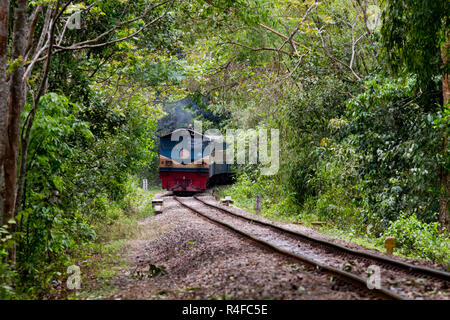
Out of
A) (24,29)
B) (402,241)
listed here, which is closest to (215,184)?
(402,241)

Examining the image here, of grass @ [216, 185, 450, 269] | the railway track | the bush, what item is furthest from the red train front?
the bush

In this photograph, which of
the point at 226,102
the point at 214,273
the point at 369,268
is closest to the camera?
the point at 369,268

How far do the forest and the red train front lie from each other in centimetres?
333

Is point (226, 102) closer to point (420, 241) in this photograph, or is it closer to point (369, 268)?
point (420, 241)

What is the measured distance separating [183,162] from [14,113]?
17.0 meters

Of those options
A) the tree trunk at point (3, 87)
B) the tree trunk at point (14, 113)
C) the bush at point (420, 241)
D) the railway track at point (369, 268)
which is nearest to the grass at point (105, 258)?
the tree trunk at point (14, 113)

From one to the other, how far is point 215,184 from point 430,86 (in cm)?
2194

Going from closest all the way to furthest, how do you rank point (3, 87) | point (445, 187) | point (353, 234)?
point (3, 87)
point (445, 187)
point (353, 234)

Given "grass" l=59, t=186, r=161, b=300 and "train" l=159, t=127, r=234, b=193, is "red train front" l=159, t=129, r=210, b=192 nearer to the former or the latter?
"train" l=159, t=127, r=234, b=193

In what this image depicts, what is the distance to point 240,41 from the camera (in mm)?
13852

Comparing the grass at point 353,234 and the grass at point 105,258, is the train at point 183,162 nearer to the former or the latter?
the grass at point 353,234

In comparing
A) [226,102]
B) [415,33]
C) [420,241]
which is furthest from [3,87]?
[226,102]

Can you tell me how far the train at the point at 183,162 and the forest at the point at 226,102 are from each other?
3.35m

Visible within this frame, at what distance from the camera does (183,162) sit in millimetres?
22281
